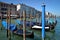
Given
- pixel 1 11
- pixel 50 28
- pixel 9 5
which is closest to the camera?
pixel 50 28

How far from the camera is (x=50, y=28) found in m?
18.1

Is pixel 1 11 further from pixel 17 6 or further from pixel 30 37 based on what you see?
pixel 30 37

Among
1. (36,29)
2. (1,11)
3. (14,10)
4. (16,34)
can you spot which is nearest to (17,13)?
(14,10)

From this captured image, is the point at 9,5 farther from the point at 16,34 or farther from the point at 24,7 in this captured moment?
the point at 16,34

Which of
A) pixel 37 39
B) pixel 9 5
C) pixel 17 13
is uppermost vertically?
pixel 9 5

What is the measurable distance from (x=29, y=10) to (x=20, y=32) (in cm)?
5066

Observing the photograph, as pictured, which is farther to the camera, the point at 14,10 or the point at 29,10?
the point at 29,10

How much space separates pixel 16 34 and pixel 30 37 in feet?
5.94

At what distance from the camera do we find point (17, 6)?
197ft

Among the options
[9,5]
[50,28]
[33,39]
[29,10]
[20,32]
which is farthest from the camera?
[29,10]

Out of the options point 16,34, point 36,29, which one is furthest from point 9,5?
point 16,34

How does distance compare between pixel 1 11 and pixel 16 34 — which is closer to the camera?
pixel 16 34

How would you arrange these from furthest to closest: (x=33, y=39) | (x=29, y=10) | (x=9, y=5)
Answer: (x=29, y=10) → (x=9, y=5) → (x=33, y=39)

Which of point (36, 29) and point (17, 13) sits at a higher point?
point (17, 13)
